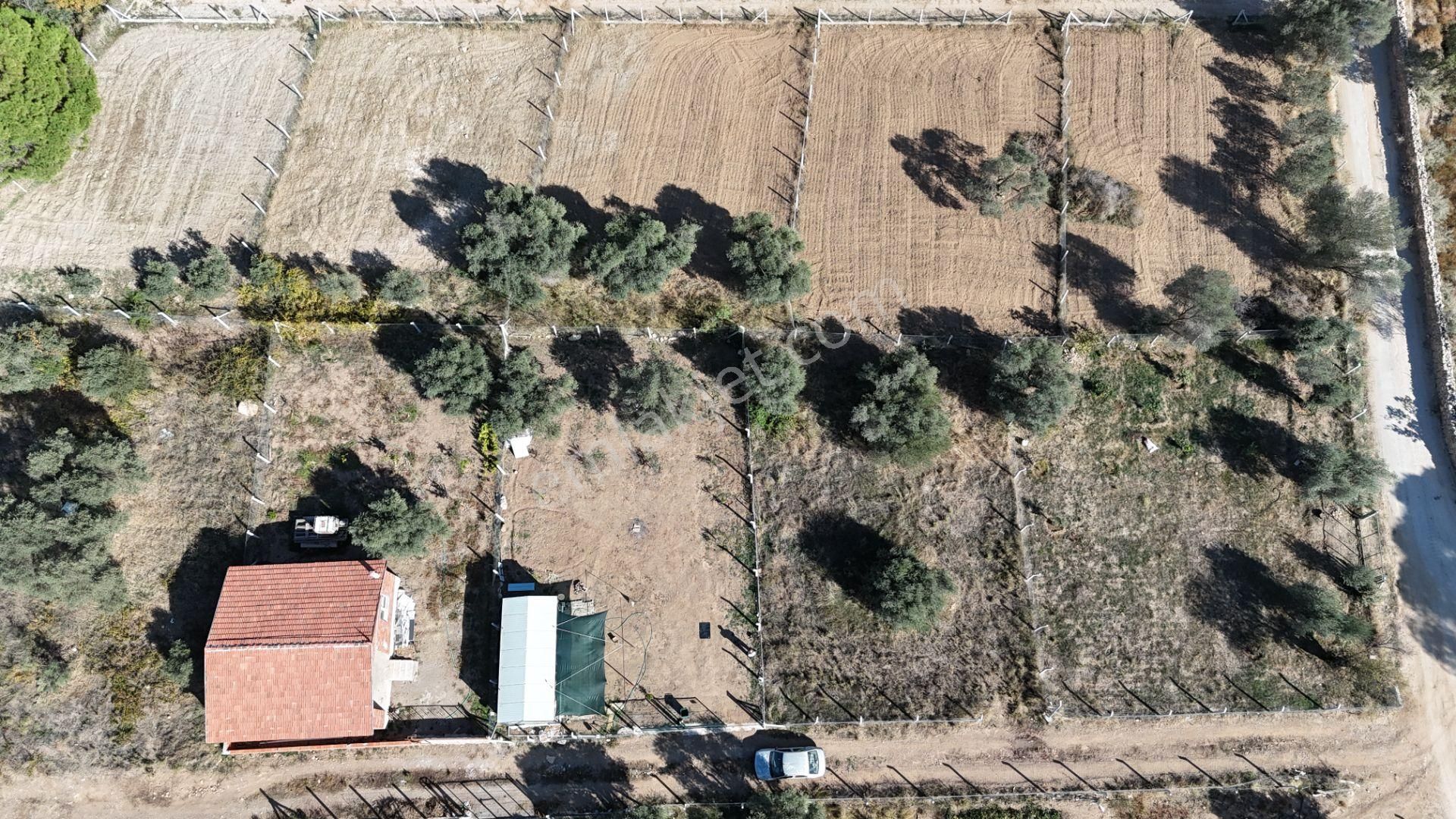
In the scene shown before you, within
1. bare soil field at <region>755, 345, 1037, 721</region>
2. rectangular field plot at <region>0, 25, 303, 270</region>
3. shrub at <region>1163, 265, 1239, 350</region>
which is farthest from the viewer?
rectangular field plot at <region>0, 25, 303, 270</region>

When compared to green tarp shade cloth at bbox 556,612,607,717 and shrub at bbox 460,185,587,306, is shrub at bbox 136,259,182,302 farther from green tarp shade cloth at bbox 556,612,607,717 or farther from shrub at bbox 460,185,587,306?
green tarp shade cloth at bbox 556,612,607,717

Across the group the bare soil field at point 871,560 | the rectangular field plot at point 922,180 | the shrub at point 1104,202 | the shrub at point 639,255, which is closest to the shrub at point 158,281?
the shrub at point 639,255

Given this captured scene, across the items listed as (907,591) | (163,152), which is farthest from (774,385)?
(163,152)

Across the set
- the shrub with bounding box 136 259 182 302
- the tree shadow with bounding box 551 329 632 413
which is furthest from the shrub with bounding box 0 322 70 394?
the tree shadow with bounding box 551 329 632 413

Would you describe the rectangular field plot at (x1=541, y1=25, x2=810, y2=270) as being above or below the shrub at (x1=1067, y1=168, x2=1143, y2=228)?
above

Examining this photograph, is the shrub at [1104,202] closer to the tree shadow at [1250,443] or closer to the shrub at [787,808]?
the tree shadow at [1250,443]

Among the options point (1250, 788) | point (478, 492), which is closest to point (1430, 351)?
point (1250, 788)

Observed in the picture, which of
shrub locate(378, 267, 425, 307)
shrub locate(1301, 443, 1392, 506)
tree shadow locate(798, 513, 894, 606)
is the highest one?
shrub locate(378, 267, 425, 307)
